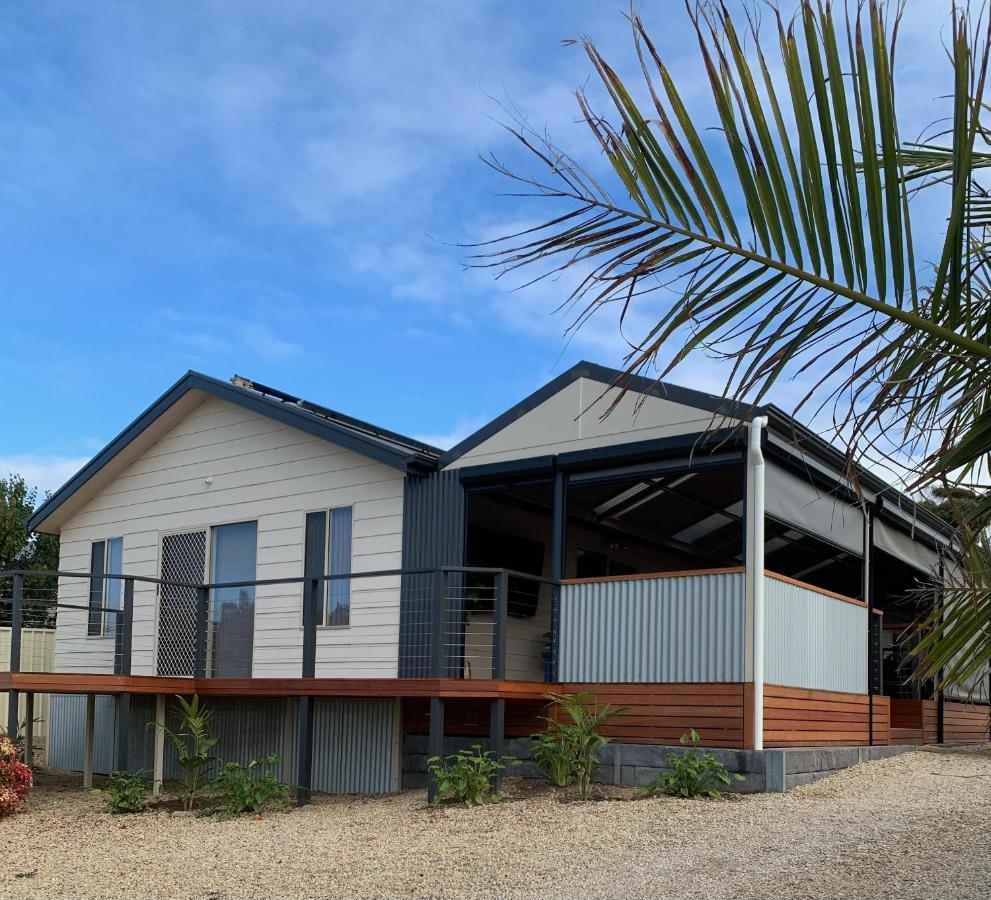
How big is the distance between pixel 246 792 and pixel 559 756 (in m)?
3.15

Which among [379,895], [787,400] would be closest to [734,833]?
[379,895]

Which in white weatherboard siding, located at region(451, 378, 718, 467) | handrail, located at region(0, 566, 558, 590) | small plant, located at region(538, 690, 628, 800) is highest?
white weatherboard siding, located at region(451, 378, 718, 467)

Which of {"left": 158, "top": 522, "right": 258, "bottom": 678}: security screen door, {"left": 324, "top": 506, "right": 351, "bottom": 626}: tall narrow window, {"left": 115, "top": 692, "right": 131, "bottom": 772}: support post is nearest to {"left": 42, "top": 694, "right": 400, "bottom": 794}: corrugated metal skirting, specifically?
{"left": 115, "top": 692, "right": 131, "bottom": 772}: support post

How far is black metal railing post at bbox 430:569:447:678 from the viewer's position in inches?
464

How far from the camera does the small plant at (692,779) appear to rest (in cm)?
1093

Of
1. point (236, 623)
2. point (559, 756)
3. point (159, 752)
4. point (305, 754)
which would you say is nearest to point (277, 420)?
point (236, 623)

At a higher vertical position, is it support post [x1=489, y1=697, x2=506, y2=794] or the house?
the house

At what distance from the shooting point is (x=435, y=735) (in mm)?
11664

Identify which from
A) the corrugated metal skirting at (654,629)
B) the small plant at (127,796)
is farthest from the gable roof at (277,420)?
the small plant at (127,796)

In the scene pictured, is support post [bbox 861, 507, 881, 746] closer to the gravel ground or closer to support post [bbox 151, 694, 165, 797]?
the gravel ground

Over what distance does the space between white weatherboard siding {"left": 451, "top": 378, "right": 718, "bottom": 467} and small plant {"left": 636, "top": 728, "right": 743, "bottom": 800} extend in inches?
125

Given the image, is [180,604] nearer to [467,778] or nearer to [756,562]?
[467,778]

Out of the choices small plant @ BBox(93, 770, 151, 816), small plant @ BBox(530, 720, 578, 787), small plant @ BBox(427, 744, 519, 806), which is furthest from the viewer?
small plant @ BBox(93, 770, 151, 816)

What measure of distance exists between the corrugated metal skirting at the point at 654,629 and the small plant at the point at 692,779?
905 mm
